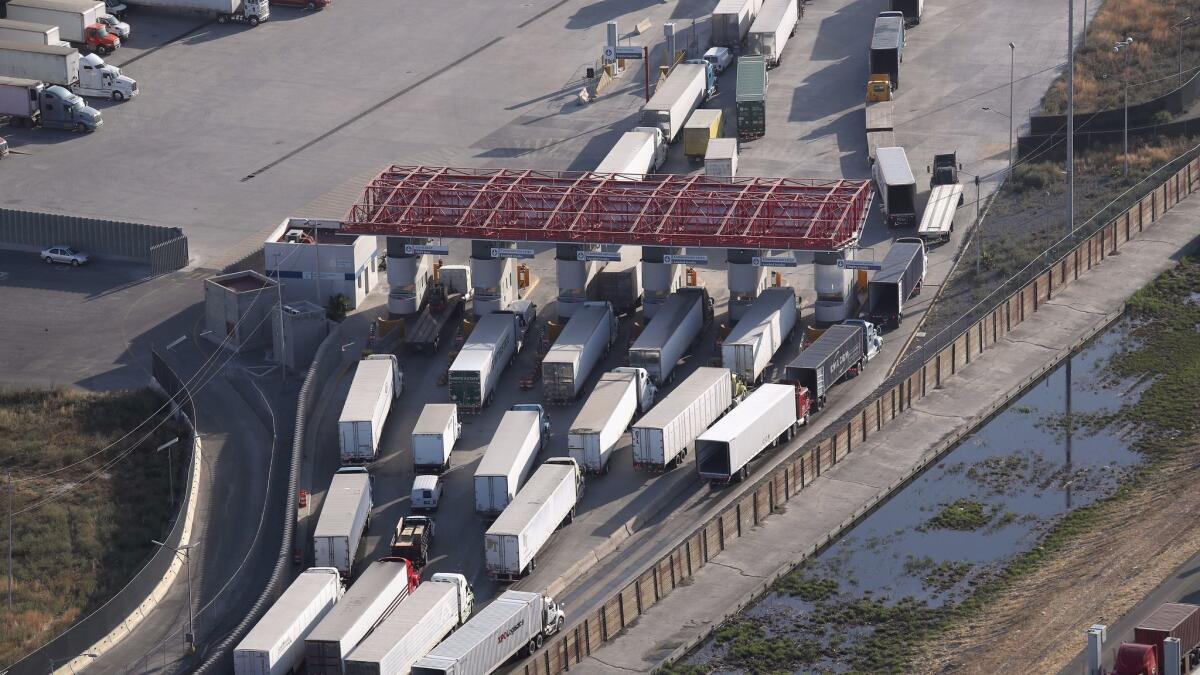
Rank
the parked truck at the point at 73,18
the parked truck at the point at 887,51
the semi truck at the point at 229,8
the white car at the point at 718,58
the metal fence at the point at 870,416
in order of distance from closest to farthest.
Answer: the metal fence at the point at 870,416, the parked truck at the point at 887,51, the white car at the point at 718,58, the parked truck at the point at 73,18, the semi truck at the point at 229,8

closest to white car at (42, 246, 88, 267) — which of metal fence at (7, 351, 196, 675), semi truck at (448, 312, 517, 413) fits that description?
metal fence at (7, 351, 196, 675)

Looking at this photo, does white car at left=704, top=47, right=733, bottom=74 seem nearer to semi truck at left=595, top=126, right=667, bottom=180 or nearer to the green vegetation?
semi truck at left=595, top=126, right=667, bottom=180

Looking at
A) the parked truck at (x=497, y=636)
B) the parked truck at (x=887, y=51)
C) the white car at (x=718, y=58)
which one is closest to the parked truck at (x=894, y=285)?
the parked truck at (x=887, y=51)

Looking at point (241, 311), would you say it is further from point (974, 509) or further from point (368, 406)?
point (974, 509)

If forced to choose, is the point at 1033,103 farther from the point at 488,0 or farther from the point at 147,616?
the point at 147,616

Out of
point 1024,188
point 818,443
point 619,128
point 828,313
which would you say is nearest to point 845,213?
point 828,313

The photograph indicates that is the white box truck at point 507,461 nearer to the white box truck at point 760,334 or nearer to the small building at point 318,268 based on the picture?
the white box truck at point 760,334
